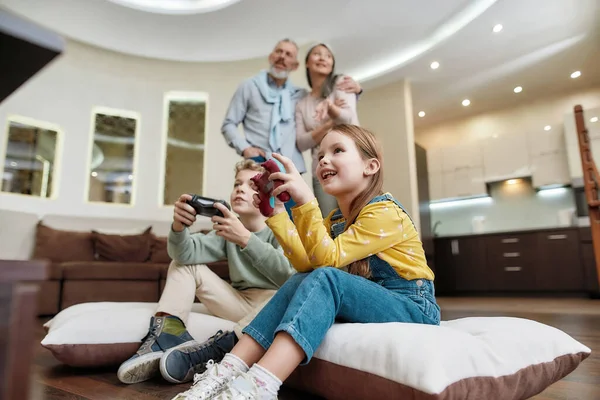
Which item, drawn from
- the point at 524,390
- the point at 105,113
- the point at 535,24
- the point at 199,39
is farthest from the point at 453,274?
the point at 524,390

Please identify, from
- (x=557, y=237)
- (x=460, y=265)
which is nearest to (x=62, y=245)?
(x=460, y=265)

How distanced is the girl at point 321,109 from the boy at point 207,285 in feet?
1.30

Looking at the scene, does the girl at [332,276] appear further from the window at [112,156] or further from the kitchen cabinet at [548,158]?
the kitchen cabinet at [548,158]

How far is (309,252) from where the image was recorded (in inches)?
37.3

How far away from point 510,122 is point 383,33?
107 inches

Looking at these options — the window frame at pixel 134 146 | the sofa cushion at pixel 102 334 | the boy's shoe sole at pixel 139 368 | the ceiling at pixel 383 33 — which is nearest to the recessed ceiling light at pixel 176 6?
the ceiling at pixel 383 33

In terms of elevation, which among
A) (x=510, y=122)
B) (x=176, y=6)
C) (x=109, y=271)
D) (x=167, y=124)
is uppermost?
(x=176, y=6)

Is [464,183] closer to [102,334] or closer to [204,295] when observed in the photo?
[204,295]

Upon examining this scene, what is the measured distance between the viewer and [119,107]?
5023mm

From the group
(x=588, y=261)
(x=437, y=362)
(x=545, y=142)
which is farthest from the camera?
(x=545, y=142)

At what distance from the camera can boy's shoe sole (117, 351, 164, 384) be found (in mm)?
1069

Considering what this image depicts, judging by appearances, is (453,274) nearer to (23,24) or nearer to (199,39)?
(199,39)

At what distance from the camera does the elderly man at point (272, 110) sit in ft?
6.48

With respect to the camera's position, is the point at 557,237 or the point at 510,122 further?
the point at 510,122
